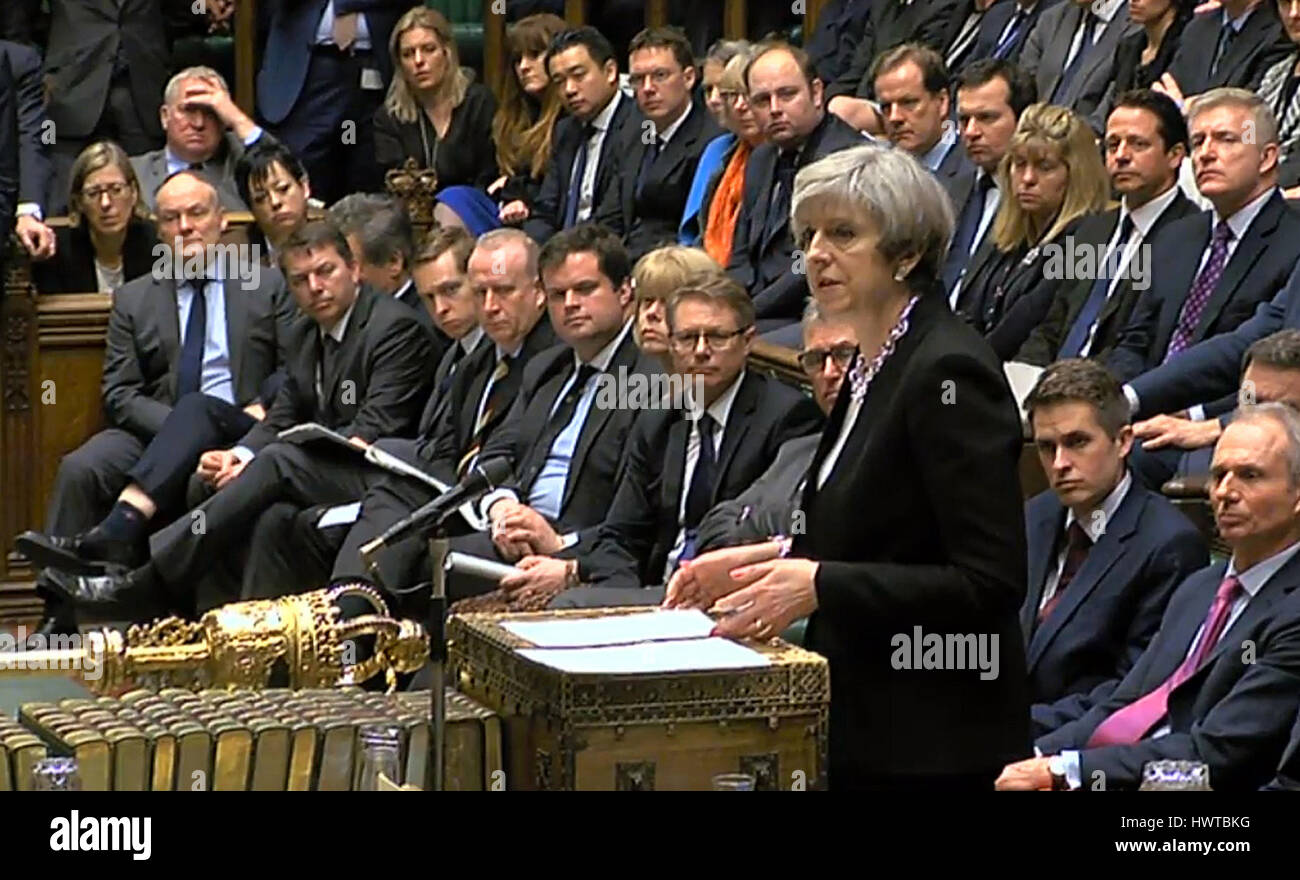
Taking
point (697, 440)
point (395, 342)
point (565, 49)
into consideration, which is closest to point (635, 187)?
point (565, 49)

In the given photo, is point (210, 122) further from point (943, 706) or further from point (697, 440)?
point (943, 706)

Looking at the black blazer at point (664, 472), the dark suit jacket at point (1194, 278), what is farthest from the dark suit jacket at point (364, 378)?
the dark suit jacket at point (1194, 278)

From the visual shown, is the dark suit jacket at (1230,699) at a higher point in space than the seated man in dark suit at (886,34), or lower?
lower

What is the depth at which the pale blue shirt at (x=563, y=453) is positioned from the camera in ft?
20.0

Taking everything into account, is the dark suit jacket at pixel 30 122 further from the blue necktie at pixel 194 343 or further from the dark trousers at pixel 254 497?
the dark trousers at pixel 254 497

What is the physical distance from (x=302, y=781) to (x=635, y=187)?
495 cm

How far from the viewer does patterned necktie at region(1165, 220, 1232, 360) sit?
5.68 m

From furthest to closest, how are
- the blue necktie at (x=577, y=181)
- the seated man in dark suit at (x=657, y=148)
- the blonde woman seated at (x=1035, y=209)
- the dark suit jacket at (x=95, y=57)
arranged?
the dark suit jacket at (x=95, y=57)
the blue necktie at (x=577, y=181)
the seated man in dark suit at (x=657, y=148)
the blonde woman seated at (x=1035, y=209)

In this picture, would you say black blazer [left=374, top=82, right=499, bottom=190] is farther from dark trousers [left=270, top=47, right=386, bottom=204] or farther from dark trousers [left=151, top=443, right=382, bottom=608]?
dark trousers [left=151, top=443, right=382, bottom=608]

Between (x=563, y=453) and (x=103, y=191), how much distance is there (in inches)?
84.1

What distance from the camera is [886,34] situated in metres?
8.39

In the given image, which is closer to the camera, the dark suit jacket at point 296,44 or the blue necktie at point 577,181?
the blue necktie at point 577,181

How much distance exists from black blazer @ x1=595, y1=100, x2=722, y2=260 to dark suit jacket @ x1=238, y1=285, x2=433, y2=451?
0.97 metres

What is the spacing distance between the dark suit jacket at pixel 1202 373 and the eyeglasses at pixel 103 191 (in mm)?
3400
